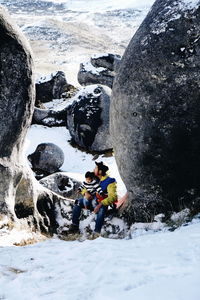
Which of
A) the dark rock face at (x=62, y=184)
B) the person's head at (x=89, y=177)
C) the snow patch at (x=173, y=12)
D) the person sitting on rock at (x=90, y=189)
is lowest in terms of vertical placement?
the dark rock face at (x=62, y=184)

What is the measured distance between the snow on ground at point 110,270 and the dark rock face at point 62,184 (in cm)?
653

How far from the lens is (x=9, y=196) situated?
772 centimetres

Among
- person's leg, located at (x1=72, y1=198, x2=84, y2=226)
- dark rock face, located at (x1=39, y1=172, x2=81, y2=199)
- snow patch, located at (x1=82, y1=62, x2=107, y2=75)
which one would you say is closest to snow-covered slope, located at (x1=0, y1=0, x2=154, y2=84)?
snow patch, located at (x1=82, y1=62, x2=107, y2=75)

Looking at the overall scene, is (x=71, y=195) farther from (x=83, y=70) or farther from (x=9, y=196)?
(x=83, y=70)

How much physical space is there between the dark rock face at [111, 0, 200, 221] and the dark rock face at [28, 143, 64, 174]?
9127 mm

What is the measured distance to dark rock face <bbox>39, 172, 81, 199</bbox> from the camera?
40.3 ft

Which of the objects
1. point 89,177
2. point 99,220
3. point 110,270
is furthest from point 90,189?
point 110,270

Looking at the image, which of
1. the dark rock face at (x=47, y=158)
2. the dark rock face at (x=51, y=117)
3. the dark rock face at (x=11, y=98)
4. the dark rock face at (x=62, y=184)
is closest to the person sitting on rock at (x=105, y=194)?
the dark rock face at (x=11, y=98)

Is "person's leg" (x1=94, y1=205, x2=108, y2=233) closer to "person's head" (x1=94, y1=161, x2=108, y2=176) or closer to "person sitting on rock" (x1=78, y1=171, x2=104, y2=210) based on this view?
"person sitting on rock" (x1=78, y1=171, x2=104, y2=210)

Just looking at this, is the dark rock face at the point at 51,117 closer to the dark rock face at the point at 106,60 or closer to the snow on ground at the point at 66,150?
the snow on ground at the point at 66,150

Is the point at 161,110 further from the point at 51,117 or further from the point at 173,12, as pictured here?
the point at 51,117

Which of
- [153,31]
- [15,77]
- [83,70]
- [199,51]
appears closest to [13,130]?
[15,77]

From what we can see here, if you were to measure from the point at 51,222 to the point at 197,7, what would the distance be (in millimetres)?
5286

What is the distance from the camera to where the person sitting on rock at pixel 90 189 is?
27.3ft
